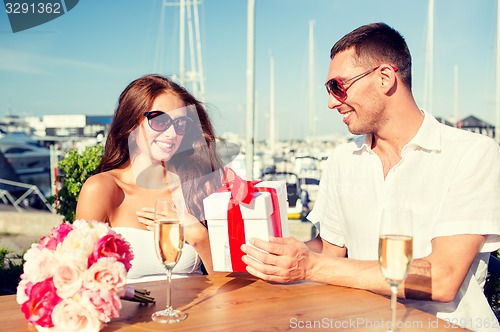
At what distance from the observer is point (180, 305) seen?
168cm

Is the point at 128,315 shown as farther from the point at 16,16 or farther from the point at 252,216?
the point at 16,16

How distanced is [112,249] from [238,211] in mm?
511

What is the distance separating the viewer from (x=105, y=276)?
4.38 feet

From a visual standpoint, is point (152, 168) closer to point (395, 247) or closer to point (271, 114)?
point (395, 247)

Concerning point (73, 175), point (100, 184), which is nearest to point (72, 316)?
point (100, 184)

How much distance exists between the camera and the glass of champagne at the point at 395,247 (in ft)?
4.42

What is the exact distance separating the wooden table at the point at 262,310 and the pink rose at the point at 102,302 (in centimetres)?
15

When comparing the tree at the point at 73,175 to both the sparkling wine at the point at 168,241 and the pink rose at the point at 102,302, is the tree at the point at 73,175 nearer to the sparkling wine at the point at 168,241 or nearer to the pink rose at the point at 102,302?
the sparkling wine at the point at 168,241

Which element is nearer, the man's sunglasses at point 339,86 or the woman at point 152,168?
the man's sunglasses at point 339,86

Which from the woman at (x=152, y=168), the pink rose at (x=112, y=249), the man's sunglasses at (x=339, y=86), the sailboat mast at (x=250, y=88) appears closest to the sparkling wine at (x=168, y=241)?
the pink rose at (x=112, y=249)

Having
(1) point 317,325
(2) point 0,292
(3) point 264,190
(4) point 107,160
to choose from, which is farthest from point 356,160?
(2) point 0,292

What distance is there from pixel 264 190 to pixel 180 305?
1.64 ft

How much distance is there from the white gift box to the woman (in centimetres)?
65

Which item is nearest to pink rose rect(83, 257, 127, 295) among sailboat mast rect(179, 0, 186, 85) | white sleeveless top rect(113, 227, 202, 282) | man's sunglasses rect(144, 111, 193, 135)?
white sleeveless top rect(113, 227, 202, 282)
